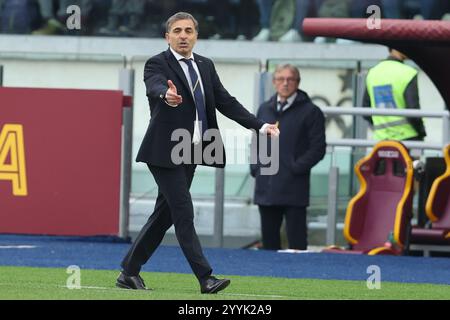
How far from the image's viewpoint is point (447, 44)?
596 inches

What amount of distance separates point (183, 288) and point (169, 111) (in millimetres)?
1471

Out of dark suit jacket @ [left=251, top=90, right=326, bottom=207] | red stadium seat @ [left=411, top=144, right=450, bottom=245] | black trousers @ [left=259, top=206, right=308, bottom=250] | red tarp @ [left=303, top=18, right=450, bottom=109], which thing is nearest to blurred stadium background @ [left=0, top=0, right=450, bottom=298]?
dark suit jacket @ [left=251, top=90, right=326, bottom=207]

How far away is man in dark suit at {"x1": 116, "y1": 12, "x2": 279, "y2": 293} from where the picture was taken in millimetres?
11602

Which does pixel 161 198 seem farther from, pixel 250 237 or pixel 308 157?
pixel 250 237

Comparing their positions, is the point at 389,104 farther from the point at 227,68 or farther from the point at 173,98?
the point at 173,98

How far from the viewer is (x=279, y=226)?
17.5 meters

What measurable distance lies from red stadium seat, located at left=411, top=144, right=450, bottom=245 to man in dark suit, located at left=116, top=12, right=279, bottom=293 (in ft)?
17.6

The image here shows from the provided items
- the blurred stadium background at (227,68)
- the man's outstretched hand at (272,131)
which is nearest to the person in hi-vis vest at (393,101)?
the blurred stadium background at (227,68)

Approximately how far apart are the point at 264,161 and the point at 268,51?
17.8ft

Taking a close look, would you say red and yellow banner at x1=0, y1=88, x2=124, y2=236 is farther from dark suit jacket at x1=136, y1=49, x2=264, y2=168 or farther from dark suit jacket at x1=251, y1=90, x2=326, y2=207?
dark suit jacket at x1=136, y1=49, x2=264, y2=168

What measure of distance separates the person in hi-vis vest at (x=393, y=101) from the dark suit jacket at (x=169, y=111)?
570cm

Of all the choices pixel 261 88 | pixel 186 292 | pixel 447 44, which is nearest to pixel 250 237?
pixel 261 88
